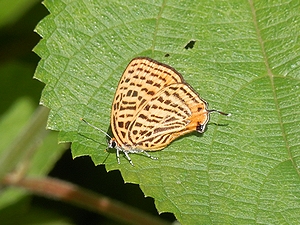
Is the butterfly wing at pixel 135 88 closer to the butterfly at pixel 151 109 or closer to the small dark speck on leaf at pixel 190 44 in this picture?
the butterfly at pixel 151 109

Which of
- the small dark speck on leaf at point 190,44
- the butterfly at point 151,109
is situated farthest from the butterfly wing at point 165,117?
the small dark speck on leaf at point 190,44

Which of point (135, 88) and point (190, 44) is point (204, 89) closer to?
point (190, 44)

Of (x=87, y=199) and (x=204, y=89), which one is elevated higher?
(x=204, y=89)

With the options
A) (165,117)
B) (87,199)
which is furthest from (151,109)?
(87,199)

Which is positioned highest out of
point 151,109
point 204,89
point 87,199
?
point 204,89

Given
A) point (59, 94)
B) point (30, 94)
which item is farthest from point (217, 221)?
point (30, 94)

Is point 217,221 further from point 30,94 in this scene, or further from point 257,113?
point 30,94
